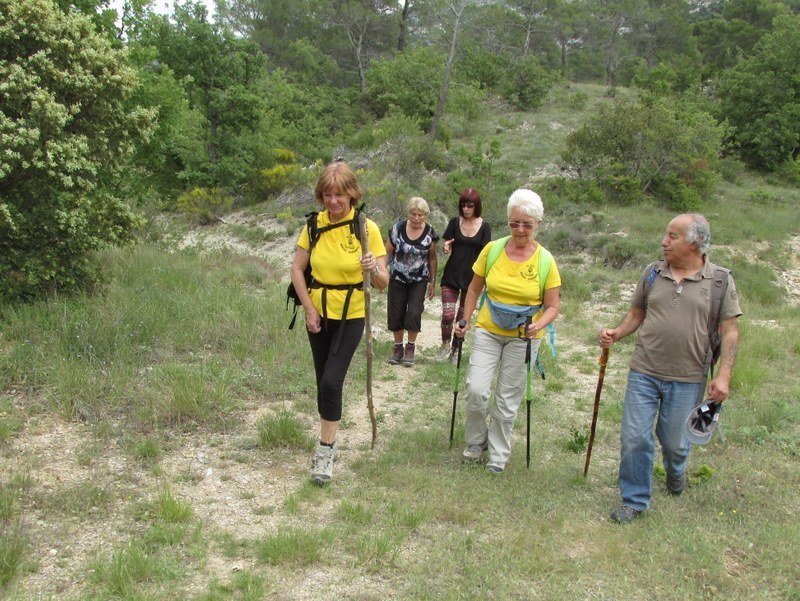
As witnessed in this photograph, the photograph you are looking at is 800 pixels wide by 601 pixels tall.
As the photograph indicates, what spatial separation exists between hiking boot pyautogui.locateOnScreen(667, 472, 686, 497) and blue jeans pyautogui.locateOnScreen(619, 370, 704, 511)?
306mm

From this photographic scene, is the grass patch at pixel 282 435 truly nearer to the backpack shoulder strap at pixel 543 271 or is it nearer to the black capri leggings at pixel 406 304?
the backpack shoulder strap at pixel 543 271

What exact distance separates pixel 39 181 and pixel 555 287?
5573 millimetres

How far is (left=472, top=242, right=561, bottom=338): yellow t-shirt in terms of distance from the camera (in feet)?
14.2

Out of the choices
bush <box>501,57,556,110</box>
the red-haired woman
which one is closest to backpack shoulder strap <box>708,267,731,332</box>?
the red-haired woman

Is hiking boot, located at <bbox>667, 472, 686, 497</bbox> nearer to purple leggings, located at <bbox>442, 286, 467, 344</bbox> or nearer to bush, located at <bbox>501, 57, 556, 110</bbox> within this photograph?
purple leggings, located at <bbox>442, 286, 467, 344</bbox>

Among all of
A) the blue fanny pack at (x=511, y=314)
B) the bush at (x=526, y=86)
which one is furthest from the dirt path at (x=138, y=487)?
the bush at (x=526, y=86)

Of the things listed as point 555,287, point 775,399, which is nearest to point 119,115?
point 555,287

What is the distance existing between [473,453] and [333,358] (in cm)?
129

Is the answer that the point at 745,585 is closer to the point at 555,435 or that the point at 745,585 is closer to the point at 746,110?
the point at 555,435

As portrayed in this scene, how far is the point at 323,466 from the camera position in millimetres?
4262

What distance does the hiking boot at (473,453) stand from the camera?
185 inches

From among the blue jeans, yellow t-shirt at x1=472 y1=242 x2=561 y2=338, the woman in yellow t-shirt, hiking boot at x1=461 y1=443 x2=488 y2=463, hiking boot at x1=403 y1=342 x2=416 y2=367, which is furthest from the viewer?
hiking boot at x1=403 y1=342 x2=416 y2=367

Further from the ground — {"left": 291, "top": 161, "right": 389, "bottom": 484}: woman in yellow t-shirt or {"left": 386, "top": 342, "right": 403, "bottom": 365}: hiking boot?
{"left": 291, "top": 161, "right": 389, "bottom": 484}: woman in yellow t-shirt

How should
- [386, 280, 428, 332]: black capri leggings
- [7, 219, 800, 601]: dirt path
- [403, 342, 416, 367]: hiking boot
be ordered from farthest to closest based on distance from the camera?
[403, 342, 416, 367]: hiking boot < [386, 280, 428, 332]: black capri leggings < [7, 219, 800, 601]: dirt path
